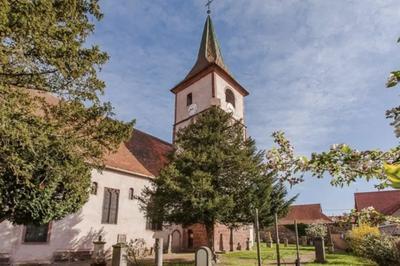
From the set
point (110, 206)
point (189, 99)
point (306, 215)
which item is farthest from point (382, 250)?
point (306, 215)

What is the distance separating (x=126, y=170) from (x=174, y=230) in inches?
276

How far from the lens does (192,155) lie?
52.4ft

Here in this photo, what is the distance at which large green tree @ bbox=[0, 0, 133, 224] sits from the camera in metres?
7.42

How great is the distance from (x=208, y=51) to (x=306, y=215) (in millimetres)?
32539

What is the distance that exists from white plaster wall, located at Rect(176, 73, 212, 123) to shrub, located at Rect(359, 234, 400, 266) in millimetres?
16408

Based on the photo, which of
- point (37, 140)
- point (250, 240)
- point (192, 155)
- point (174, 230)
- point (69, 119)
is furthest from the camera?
point (250, 240)

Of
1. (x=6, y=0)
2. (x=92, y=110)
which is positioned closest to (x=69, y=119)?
(x=92, y=110)

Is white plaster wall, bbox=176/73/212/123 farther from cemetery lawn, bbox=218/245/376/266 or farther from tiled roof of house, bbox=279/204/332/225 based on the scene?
tiled roof of house, bbox=279/204/332/225

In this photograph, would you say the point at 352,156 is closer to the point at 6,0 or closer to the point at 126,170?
the point at 6,0

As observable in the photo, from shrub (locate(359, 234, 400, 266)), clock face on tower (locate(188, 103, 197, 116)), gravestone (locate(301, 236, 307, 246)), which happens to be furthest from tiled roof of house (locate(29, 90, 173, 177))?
gravestone (locate(301, 236, 307, 246))

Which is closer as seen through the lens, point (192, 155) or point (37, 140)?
point (37, 140)

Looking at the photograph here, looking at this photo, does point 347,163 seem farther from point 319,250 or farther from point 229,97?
point 229,97

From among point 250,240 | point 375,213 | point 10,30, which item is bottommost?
point 250,240

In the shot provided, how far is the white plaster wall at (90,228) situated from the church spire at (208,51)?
47.6 feet
